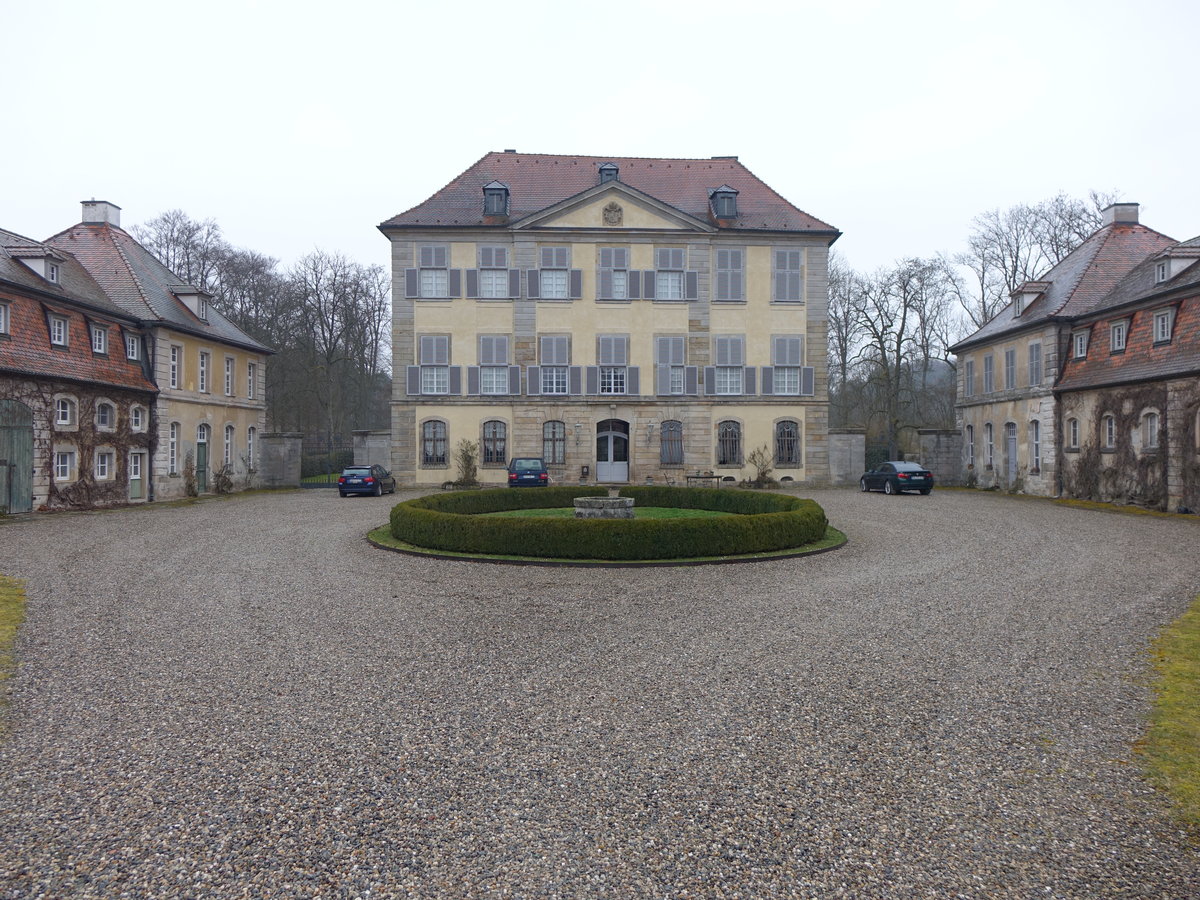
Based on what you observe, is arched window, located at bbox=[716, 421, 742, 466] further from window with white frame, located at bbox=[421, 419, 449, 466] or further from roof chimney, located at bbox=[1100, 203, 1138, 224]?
roof chimney, located at bbox=[1100, 203, 1138, 224]

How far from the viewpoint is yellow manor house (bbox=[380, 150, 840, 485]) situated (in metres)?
30.2

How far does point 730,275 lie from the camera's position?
101 feet

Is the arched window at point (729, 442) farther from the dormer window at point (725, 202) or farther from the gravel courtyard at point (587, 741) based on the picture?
the gravel courtyard at point (587, 741)

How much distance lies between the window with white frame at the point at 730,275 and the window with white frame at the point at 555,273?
6.28 m

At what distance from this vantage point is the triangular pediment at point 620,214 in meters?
30.2

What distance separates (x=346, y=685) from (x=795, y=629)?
4678mm

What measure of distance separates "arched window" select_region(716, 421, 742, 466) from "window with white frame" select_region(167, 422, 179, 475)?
2078 cm

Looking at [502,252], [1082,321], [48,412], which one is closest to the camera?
[48,412]

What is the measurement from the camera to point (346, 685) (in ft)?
20.3

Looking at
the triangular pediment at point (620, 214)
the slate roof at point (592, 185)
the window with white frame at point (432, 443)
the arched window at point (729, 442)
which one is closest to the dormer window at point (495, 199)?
the slate roof at point (592, 185)

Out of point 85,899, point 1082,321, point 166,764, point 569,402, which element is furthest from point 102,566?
point 1082,321

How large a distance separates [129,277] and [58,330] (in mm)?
5066

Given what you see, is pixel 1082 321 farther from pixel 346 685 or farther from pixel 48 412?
pixel 48 412

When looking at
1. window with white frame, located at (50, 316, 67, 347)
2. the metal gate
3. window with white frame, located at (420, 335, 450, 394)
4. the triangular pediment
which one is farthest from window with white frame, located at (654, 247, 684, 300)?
the metal gate
